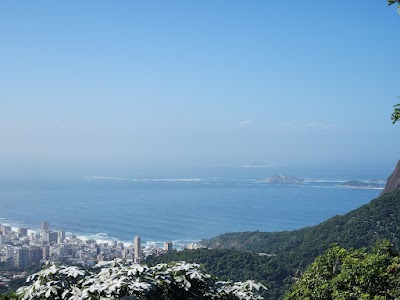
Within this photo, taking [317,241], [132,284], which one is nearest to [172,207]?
[317,241]

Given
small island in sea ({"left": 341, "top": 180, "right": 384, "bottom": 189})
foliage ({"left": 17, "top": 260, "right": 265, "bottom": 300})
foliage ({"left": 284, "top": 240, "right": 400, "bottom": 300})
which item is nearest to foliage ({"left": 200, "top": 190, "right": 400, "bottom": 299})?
foliage ({"left": 284, "top": 240, "right": 400, "bottom": 300})

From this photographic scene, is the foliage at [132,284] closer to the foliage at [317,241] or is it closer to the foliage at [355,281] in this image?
the foliage at [355,281]

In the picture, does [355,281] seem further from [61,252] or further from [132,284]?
[61,252]

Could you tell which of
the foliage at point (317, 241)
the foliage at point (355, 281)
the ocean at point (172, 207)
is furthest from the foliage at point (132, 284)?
the ocean at point (172, 207)

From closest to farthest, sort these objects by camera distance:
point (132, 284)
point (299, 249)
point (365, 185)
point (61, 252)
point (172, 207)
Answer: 1. point (132, 284)
2. point (299, 249)
3. point (61, 252)
4. point (172, 207)
5. point (365, 185)

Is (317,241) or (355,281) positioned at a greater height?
(355,281)
